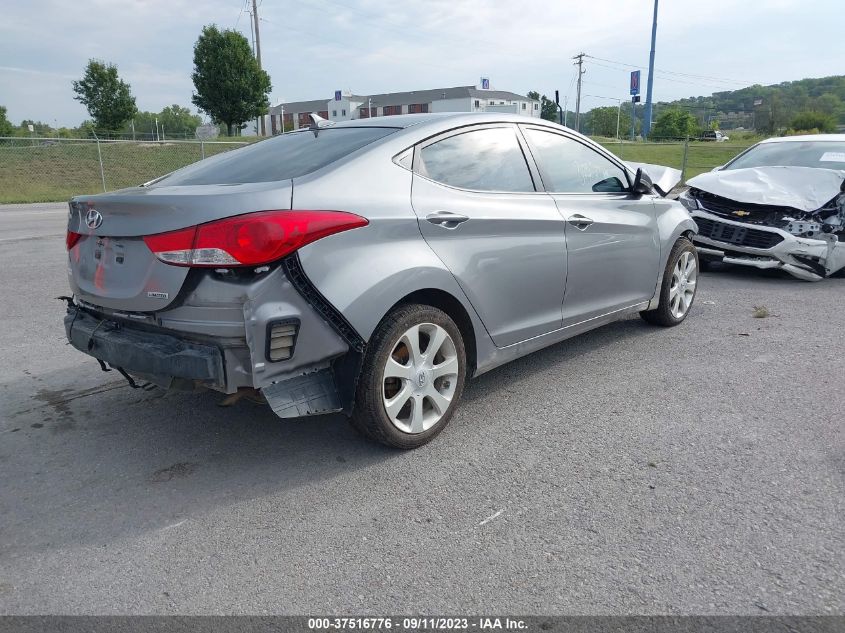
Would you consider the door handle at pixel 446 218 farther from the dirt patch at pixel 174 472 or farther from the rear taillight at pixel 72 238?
the rear taillight at pixel 72 238

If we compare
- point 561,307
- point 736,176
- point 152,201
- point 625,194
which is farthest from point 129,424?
point 736,176

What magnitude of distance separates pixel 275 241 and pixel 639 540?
184cm

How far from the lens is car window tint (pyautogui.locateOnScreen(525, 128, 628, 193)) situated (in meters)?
4.23

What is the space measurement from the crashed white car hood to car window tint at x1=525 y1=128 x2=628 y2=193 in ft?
11.6

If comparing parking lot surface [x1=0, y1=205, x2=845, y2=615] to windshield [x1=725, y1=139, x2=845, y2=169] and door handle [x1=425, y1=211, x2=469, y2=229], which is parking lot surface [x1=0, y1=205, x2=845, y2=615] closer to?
door handle [x1=425, y1=211, x2=469, y2=229]

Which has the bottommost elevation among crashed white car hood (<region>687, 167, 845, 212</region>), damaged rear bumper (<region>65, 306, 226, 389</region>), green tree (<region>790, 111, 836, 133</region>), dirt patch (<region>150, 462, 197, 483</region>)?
dirt patch (<region>150, 462, 197, 483</region>)

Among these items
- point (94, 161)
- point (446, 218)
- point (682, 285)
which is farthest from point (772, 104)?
point (446, 218)

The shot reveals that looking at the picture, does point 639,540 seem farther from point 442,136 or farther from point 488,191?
point 442,136

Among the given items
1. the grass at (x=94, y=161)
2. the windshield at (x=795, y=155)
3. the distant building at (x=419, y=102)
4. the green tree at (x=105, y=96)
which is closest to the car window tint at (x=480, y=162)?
the windshield at (x=795, y=155)

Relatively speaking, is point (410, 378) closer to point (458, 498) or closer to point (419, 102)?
point (458, 498)

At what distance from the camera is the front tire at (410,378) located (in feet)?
10.3

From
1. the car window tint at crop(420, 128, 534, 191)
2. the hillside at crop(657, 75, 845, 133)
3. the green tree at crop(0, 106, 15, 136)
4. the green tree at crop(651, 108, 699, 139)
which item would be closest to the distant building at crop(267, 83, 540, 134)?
the green tree at crop(651, 108, 699, 139)

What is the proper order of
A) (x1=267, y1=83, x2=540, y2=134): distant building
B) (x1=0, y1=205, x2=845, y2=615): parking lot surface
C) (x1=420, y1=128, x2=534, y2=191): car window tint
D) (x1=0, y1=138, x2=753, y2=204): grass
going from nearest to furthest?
(x1=0, y1=205, x2=845, y2=615): parking lot surface
(x1=420, y1=128, x2=534, y2=191): car window tint
(x1=0, y1=138, x2=753, y2=204): grass
(x1=267, y1=83, x2=540, y2=134): distant building

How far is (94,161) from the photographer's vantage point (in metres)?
28.3
